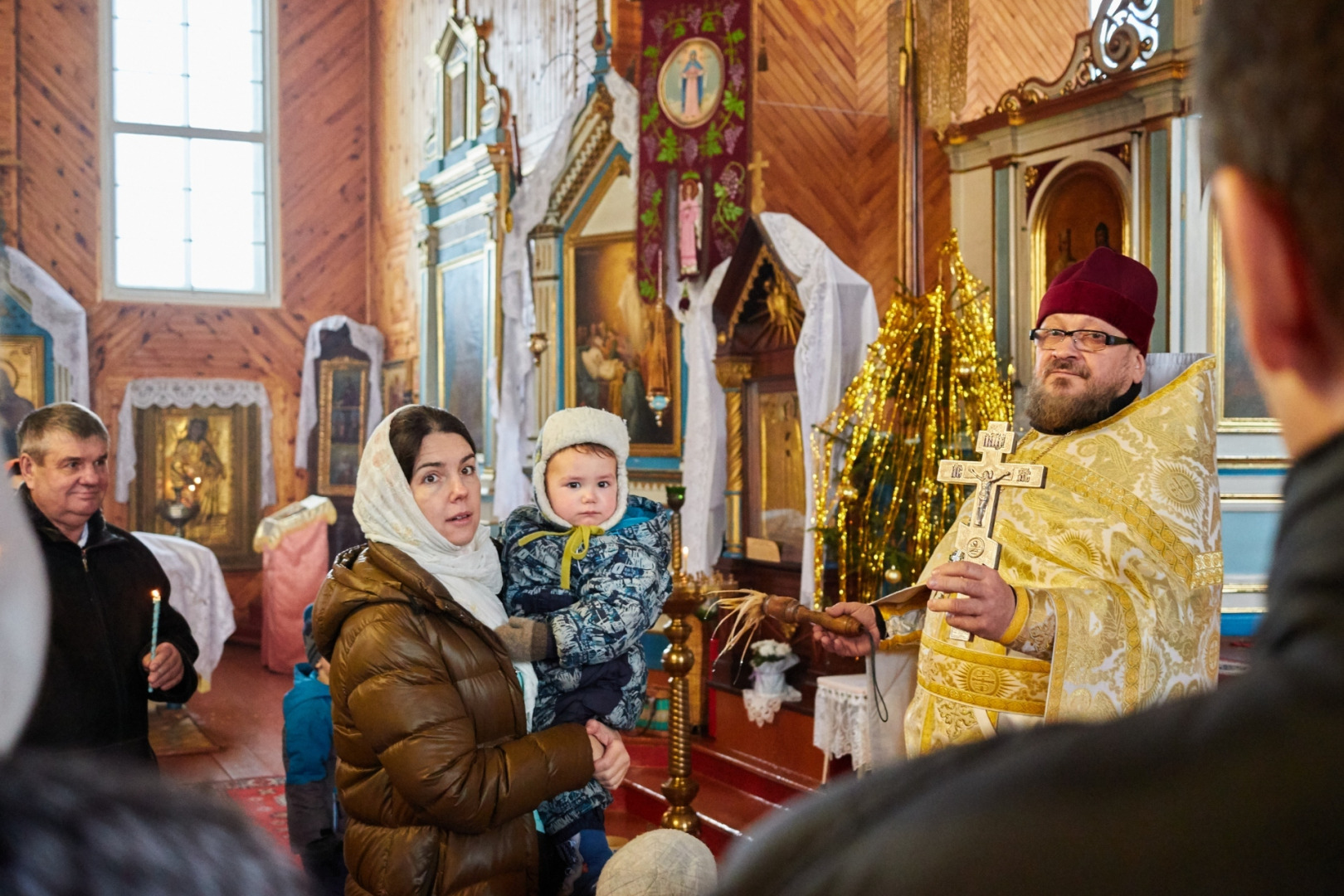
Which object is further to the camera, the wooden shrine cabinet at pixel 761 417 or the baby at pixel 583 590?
the wooden shrine cabinet at pixel 761 417

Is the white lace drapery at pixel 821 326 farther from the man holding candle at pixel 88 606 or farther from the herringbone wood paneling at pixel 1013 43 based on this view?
the man holding candle at pixel 88 606

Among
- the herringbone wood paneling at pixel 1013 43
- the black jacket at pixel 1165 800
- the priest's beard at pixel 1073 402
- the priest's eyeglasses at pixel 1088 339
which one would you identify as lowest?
the black jacket at pixel 1165 800

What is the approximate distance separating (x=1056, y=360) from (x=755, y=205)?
478 cm

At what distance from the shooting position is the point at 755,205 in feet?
25.0

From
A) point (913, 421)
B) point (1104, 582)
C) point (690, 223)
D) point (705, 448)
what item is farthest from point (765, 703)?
point (1104, 582)

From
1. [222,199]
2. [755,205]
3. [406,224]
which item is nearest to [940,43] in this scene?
[755,205]

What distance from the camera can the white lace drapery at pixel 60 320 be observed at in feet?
39.4

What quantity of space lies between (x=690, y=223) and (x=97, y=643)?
5.47 m

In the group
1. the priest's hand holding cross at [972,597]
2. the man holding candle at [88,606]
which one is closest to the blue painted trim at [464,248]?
the man holding candle at [88,606]

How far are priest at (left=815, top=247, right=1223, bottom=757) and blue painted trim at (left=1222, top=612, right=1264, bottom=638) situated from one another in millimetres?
3340

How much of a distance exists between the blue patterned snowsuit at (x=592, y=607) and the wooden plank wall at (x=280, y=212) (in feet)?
35.7

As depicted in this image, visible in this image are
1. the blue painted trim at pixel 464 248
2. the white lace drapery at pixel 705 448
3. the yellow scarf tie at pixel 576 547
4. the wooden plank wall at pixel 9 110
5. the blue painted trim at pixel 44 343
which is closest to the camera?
the yellow scarf tie at pixel 576 547

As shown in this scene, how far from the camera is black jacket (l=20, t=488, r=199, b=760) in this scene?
289 centimetres

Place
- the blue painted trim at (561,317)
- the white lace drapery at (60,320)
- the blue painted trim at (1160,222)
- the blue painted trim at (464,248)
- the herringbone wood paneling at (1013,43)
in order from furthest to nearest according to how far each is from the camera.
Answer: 1. the white lace drapery at (60,320)
2. the blue painted trim at (464,248)
3. the blue painted trim at (561,317)
4. the herringbone wood paneling at (1013,43)
5. the blue painted trim at (1160,222)
